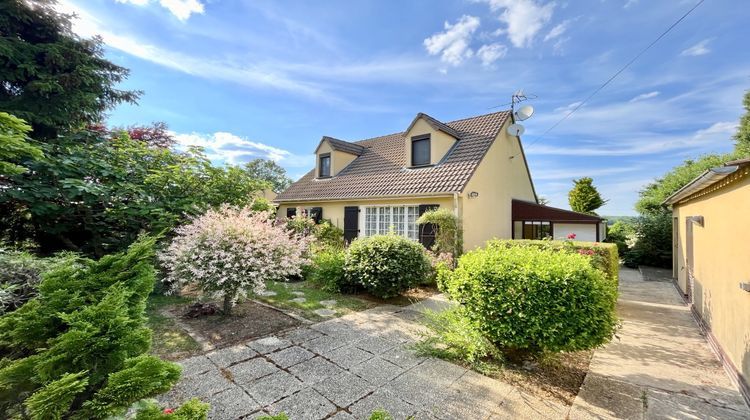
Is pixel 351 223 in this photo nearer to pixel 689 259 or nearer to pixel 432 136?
pixel 432 136

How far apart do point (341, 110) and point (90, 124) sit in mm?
9109

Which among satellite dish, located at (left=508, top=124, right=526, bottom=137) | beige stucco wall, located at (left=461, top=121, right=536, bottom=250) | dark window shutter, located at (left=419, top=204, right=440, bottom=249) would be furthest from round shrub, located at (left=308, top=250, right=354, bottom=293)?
satellite dish, located at (left=508, top=124, right=526, bottom=137)

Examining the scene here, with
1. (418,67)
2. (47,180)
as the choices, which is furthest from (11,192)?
(418,67)

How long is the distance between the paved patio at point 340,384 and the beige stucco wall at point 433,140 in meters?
9.25

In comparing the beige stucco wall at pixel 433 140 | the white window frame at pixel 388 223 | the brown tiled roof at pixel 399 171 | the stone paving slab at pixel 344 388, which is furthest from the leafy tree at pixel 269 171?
the stone paving slab at pixel 344 388

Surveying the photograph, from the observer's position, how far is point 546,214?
13.6m

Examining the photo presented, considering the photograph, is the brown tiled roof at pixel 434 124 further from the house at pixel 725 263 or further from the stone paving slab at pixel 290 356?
the stone paving slab at pixel 290 356

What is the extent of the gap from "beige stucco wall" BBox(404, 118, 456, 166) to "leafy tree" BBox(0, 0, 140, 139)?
1097 cm

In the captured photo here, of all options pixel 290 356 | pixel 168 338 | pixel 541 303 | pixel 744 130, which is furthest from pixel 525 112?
pixel 744 130

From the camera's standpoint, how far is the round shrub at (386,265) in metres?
7.18

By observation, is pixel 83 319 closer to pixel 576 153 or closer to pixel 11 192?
pixel 11 192

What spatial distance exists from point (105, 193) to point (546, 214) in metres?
15.8

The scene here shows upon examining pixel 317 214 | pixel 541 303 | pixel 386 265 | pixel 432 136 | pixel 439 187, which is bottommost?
pixel 386 265

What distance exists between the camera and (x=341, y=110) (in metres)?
13.2
